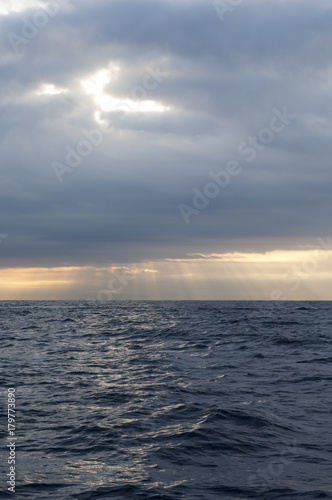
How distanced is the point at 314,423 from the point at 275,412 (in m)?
1.61

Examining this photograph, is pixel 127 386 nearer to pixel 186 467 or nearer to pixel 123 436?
pixel 123 436

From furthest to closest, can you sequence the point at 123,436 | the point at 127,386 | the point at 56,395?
1. the point at 127,386
2. the point at 56,395
3. the point at 123,436

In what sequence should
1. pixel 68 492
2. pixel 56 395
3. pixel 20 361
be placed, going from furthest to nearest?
pixel 20 361
pixel 56 395
pixel 68 492

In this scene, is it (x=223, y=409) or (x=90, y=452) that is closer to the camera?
(x=90, y=452)

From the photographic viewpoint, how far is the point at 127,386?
2072 cm

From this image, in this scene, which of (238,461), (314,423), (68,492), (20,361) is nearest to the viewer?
(68,492)

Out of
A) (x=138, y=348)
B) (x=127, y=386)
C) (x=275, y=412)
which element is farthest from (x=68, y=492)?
(x=138, y=348)

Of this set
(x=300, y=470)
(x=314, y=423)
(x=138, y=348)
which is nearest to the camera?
(x=300, y=470)

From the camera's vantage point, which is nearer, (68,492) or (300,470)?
(68,492)

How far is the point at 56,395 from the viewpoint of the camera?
18609mm

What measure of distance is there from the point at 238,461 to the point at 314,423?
171 inches

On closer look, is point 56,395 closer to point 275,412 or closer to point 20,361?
point 275,412

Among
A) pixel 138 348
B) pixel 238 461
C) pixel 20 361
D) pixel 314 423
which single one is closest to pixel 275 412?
pixel 314 423

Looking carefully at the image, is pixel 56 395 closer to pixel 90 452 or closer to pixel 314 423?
pixel 90 452
